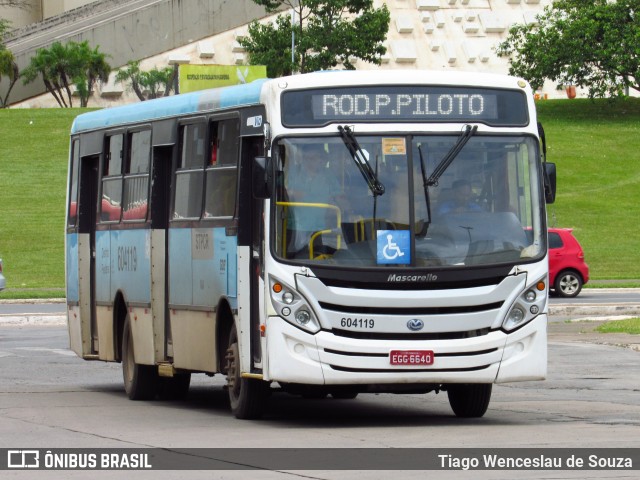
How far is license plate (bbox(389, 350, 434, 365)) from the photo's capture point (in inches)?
507

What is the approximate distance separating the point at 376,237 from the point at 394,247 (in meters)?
0.17

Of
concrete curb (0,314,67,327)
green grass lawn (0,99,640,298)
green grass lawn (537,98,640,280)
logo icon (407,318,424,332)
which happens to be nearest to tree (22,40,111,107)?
green grass lawn (0,99,640,298)

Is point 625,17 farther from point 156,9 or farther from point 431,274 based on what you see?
point 431,274

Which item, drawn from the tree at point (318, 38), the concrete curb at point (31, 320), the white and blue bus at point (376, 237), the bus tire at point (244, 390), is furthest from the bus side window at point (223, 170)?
the tree at point (318, 38)

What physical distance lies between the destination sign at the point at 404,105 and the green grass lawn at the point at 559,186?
74.3ft

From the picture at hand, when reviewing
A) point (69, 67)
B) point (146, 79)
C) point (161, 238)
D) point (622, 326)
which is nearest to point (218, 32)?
point (146, 79)

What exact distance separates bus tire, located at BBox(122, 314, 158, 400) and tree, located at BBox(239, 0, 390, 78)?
55802mm

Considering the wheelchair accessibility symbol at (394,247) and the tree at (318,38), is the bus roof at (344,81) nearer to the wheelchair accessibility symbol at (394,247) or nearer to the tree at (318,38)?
the wheelchair accessibility symbol at (394,247)

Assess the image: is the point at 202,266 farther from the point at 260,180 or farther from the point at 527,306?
the point at 527,306

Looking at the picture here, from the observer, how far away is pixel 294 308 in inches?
508

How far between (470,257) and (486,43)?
3525 inches

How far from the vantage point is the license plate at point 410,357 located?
12883 mm

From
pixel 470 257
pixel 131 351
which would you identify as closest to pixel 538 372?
pixel 470 257

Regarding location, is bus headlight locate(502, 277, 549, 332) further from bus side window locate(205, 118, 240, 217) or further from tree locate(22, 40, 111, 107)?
tree locate(22, 40, 111, 107)
